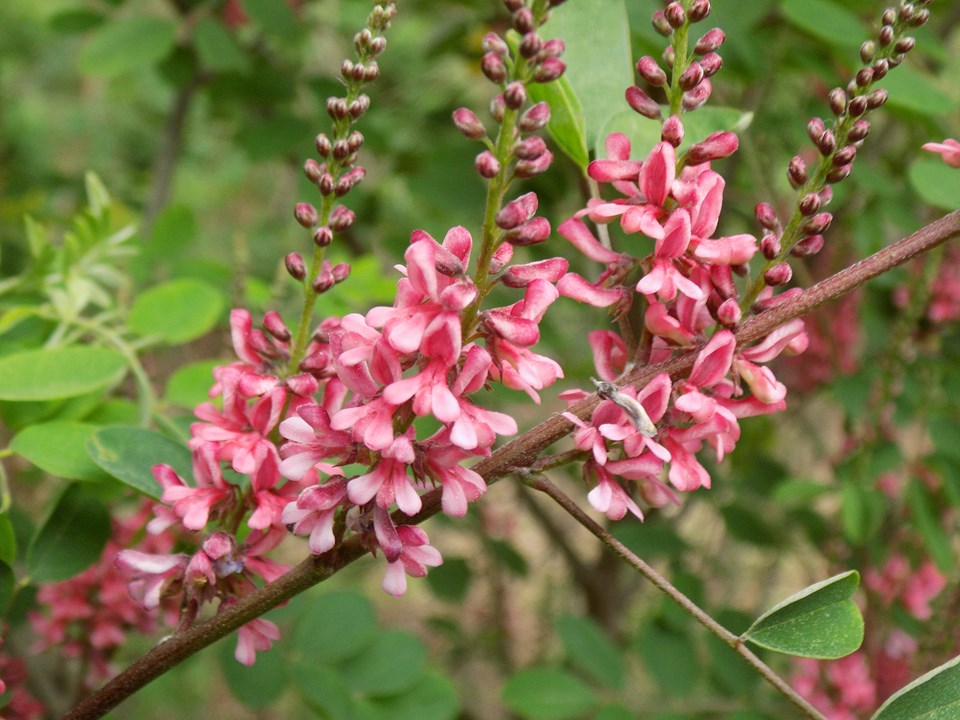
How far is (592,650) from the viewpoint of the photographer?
1688 mm

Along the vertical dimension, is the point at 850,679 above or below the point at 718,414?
below

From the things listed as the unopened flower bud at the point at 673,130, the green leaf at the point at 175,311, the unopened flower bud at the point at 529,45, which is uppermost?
the unopened flower bud at the point at 529,45

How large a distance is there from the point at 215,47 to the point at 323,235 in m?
1.23

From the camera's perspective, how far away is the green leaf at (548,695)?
5.26ft

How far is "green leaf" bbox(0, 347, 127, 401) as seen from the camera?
969 millimetres

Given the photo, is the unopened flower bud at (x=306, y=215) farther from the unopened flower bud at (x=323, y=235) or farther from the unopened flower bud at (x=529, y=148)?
the unopened flower bud at (x=529, y=148)

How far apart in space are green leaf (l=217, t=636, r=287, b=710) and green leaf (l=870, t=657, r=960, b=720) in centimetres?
100

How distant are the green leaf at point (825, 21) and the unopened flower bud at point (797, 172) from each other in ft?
2.16

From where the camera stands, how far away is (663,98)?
4.43ft

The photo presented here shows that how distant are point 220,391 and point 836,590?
53 cm

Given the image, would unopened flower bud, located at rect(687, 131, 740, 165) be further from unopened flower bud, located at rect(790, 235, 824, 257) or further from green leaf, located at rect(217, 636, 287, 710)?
green leaf, located at rect(217, 636, 287, 710)

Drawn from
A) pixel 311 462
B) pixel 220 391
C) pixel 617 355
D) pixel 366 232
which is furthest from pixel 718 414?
pixel 366 232

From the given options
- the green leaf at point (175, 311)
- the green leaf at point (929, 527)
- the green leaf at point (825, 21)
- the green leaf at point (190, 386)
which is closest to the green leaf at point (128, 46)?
the green leaf at point (175, 311)

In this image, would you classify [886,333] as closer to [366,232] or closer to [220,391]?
[366,232]
